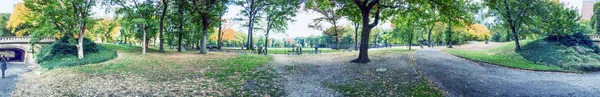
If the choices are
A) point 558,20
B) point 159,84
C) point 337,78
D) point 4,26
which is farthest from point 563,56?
point 4,26

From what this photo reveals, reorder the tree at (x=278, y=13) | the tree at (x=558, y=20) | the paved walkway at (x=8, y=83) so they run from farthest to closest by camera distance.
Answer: the tree at (x=278, y=13)
the tree at (x=558, y=20)
the paved walkway at (x=8, y=83)

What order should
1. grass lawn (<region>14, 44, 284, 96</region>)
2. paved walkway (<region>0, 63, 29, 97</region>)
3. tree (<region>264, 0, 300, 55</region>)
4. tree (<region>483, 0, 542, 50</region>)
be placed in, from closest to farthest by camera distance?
grass lawn (<region>14, 44, 284, 96</region>), paved walkway (<region>0, 63, 29, 97</region>), tree (<region>483, 0, 542, 50</region>), tree (<region>264, 0, 300, 55</region>)

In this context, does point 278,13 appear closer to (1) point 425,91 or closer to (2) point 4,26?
(1) point 425,91

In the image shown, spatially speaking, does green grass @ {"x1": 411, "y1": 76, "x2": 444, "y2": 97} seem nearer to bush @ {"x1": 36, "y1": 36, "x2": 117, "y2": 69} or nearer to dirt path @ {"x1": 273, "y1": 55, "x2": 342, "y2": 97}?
dirt path @ {"x1": 273, "y1": 55, "x2": 342, "y2": 97}

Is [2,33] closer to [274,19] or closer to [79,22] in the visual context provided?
[79,22]

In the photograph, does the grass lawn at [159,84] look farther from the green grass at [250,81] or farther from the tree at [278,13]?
the tree at [278,13]

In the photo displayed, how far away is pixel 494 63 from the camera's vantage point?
63.7 feet

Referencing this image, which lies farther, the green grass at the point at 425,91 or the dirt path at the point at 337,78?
the dirt path at the point at 337,78

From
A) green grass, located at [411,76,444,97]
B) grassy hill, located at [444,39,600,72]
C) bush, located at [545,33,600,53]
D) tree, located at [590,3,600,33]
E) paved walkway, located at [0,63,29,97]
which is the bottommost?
paved walkway, located at [0,63,29,97]

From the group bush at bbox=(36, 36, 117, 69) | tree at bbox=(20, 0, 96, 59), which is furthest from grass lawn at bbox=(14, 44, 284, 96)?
tree at bbox=(20, 0, 96, 59)

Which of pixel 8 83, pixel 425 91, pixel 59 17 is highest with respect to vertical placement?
pixel 59 17

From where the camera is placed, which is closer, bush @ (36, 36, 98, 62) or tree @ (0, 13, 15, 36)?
bush @ (36, 36, 98, 62)

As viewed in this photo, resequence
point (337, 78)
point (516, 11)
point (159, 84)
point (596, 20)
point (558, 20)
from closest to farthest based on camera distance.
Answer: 1. point (159, 84)
2. point (337, 78)
3. point (558, 20)
4. point (516, 11)
5. point (596, 20)

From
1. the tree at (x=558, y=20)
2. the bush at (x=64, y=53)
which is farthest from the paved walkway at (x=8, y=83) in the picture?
the tree at (x=558, y=20)
